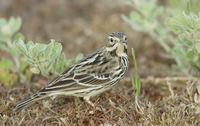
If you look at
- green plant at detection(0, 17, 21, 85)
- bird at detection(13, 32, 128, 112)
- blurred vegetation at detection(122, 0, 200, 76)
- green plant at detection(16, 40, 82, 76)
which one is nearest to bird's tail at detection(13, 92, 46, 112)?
bird at detection(13, 32, 128, 112)

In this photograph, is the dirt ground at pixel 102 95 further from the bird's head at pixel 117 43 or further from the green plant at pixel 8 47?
the bird's head at pixel 117 43

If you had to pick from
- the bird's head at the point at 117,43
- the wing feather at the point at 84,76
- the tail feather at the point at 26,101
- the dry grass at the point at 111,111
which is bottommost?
the dry grass at the point at 111,111

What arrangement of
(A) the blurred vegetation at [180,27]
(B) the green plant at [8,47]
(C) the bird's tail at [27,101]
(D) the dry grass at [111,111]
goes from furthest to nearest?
(B) the green plant at [8,47]
(A) the blurred vegetation at [180,27]
(C) the bird's tail at [27,101]
(D) the dry grass at [111,111]

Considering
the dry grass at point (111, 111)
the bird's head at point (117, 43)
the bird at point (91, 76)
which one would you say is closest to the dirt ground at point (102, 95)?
the dry grass at point (111, 111)

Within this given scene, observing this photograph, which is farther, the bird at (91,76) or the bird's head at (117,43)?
the bird's head at (117,43)

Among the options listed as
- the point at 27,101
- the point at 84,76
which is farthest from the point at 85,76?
the point at 27,101

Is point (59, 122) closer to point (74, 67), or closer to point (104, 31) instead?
point (74, 67)

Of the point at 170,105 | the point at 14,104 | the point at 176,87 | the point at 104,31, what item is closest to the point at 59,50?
the point at 14,104

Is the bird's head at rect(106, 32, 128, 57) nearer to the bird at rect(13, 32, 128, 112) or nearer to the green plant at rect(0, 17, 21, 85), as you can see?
the bird at rect(13, 32, 128, 112)
